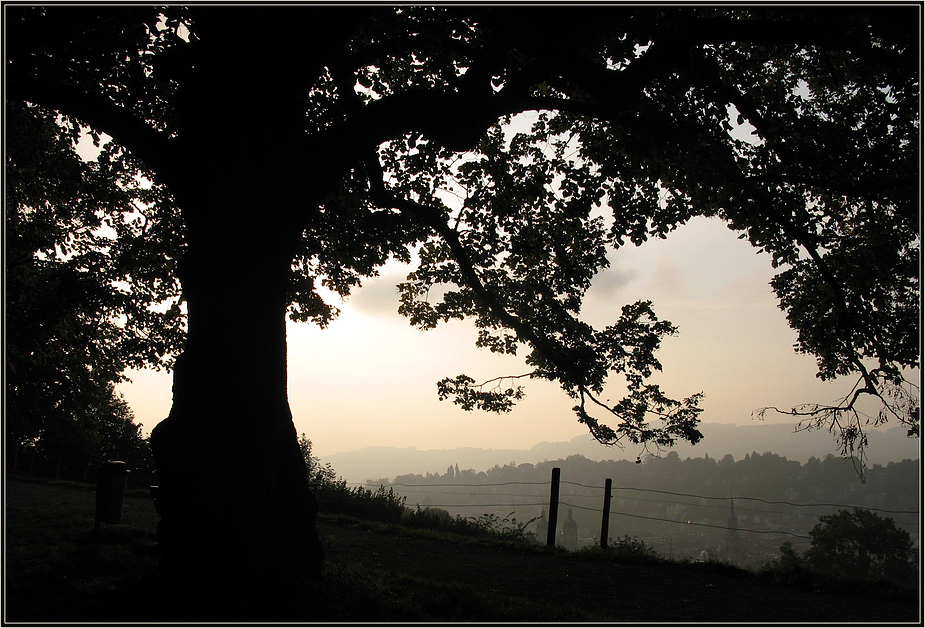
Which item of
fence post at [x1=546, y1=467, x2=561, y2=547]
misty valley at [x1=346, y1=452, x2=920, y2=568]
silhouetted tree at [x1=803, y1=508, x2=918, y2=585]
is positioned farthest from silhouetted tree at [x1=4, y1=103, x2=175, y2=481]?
silhouetted tree at [x1=803, y1=508, x2=918, y2=585]

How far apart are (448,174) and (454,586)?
7.44m

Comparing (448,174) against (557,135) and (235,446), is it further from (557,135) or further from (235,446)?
(235,446)

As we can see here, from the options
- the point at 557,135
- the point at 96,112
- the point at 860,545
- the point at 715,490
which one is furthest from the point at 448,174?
the point at 715,490

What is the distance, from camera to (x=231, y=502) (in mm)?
4859

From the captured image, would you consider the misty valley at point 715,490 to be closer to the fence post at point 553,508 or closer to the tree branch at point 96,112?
the fence post at point 553,508

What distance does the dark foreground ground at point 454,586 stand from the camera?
4.89 metres

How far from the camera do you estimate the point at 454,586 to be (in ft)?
19.7

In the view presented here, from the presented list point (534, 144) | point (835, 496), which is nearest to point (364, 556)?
point (534, 144)

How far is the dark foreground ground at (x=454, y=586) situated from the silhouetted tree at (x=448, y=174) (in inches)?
35.0

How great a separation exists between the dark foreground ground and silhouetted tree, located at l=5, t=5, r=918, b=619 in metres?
0.89

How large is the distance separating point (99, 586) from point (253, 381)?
251cm

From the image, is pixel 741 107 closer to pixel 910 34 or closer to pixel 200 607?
pixel 910 34

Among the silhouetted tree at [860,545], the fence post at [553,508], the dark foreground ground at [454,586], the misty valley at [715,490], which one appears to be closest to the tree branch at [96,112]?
the dark foreground ground at [454,586]

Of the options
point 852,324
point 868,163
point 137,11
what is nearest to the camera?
point 137,11
